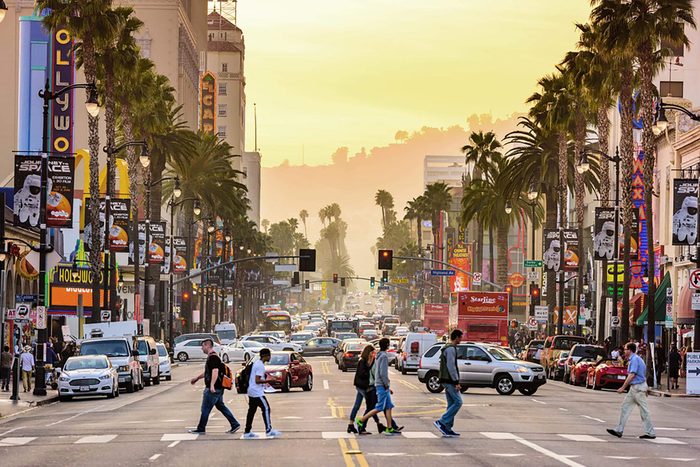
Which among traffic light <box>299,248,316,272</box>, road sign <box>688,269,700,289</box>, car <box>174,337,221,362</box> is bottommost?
car <box>174,337,221,362</box>

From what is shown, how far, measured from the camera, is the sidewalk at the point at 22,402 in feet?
133

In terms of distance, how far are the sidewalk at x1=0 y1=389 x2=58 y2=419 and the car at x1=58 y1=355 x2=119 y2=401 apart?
0.77 meters

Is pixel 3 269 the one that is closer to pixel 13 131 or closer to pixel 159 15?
pixel 13 131

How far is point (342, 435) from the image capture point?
28.2 m

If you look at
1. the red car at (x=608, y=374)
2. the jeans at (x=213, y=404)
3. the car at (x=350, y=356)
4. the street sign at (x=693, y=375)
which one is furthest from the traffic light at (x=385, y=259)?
the jeans at (x=213, y=404)

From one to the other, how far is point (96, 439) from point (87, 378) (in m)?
18.1

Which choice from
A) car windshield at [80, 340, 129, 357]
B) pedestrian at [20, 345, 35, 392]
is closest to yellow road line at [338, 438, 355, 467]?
car windshield at [80, 340, 129, 357]

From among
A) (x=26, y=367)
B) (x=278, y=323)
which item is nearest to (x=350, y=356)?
(x=26, y=367)

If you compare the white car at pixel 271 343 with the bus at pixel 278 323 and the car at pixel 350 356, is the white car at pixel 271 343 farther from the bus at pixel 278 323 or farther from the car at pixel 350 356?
the bus at pixel 278 323

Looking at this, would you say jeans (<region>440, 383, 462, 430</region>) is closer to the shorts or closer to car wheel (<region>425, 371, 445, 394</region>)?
the shorts

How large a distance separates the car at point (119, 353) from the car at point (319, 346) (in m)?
43.6

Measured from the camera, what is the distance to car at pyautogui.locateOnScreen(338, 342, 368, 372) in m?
68.5

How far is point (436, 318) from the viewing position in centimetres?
11000

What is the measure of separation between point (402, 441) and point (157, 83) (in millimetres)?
56911
